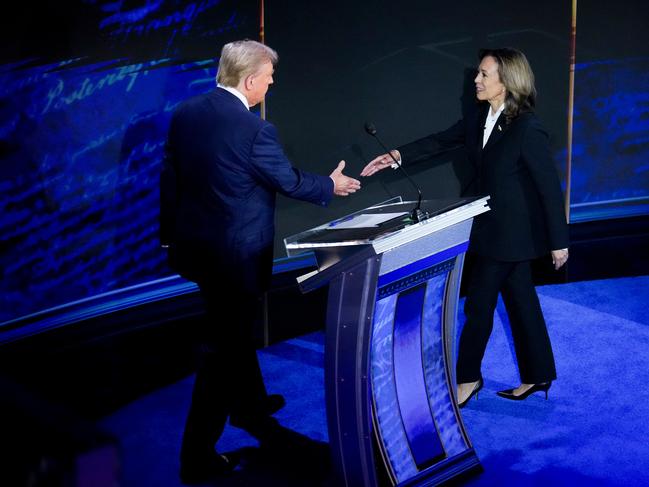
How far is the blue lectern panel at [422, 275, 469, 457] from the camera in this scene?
2.44m

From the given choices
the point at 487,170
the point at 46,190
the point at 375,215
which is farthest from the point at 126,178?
the point at 487,170

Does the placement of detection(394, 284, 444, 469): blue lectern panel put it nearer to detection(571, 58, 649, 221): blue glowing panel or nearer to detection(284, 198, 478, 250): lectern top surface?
detection(284, 198, 478, 250): lectern top surface

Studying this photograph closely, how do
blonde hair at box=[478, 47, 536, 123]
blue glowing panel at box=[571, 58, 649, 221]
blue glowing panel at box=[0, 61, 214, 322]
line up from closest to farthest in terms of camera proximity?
blue glowing panel at box=[0, 61, 214, 322], blonde hair at box=[478, 47, 536, 123], blue glowing panel at box=[571, 58, 649, 221]

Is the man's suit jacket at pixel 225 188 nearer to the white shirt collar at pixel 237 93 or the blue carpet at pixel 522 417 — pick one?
the white shirt collar at pixel 237 93

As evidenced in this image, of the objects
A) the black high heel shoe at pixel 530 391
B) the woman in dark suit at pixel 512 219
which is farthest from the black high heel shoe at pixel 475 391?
the black high heel shoe at pixel 530 391

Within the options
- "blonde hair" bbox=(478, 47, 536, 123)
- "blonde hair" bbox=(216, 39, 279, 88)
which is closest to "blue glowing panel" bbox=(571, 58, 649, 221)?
"blonde hair" bbox=(478, 47, 536, 123)

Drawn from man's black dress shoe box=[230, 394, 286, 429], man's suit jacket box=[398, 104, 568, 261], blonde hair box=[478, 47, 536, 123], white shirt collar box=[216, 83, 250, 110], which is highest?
white shirt collar box=[216, 83, 250, 110]

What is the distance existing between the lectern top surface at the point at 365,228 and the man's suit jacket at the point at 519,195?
1.77 feet

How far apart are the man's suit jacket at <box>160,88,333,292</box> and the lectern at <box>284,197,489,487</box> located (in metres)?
0.32

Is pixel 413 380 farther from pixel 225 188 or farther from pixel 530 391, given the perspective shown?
pixel 530 391

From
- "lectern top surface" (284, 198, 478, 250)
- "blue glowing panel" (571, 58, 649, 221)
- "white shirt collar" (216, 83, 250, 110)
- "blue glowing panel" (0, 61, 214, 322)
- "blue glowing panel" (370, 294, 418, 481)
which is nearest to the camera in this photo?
"lectern top surface" (284, 198, 478, 250)

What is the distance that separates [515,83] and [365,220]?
1041 millimetres

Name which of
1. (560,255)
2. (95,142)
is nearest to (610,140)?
(560,255)

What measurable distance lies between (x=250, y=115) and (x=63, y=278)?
1.15 metres
